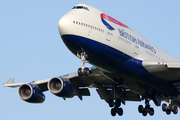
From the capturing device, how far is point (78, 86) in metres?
36.6

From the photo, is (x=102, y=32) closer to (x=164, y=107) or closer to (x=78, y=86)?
(x=78, y=86)

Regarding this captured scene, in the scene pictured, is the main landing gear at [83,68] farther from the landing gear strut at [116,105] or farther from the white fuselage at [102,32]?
the landing gear strut at [116,105]

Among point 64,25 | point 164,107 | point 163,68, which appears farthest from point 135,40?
point 164,107

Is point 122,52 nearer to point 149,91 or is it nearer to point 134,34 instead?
point 134,34

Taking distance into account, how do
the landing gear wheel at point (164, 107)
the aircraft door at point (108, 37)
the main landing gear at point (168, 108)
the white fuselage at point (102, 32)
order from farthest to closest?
the landing gear wheel at point (164, 107) < the main landing gear at point (168, 108) < the aircraft door at point (108, 37) < the white fuselage at point (102, 32)

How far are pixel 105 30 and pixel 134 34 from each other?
4281 millimetres

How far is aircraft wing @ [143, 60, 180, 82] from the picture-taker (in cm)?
3005

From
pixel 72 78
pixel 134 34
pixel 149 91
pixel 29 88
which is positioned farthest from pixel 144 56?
pixel 29 88

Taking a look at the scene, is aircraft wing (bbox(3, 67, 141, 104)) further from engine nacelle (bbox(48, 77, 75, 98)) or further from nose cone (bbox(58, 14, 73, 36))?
nose cone (bbox(58, 14, 73, 36))

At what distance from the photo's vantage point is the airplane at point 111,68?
27062 mm

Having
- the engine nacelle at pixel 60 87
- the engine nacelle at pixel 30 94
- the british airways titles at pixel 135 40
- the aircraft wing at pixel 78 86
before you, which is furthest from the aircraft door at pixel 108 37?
the engine nacelle at pixel 30 94

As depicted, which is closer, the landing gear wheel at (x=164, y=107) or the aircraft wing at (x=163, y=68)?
the aircraft wing at (x=163, y=68)

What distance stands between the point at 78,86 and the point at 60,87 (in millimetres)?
2628

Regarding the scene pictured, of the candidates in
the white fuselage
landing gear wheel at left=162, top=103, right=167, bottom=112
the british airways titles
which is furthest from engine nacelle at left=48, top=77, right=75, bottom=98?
landing gear wheel at left=162, top=103, right=167, bottom=112
